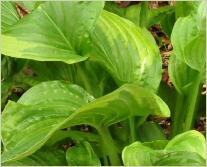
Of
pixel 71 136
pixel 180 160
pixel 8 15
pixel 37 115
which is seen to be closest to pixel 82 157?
pixel 71 136

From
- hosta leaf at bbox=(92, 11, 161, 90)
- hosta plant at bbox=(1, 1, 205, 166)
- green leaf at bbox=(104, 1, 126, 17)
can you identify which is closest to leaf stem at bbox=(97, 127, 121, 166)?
hosta plant at bbox=(1, 1, 205, 166)

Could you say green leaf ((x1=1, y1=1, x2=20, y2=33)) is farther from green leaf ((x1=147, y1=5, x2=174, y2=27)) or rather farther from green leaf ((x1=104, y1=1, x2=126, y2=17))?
green leaf ((x1=147, y1=5, x2=174, y2=27))

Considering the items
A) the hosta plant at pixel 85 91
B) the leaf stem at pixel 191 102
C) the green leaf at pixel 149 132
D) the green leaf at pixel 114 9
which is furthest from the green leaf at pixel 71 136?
the green leaf at pixel 114 9

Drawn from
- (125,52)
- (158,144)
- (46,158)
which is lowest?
(46,158)

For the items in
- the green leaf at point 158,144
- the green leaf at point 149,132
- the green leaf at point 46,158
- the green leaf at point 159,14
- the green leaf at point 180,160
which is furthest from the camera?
the green leaf at point 159,14

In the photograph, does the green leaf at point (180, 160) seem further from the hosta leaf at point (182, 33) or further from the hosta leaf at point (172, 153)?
the hosta leaf at point (182, 33)

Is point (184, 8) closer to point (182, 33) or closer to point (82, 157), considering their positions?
point (182, 33)
